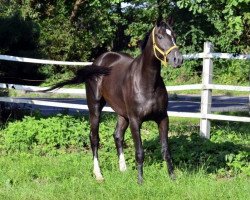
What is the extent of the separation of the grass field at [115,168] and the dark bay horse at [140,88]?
327 mm

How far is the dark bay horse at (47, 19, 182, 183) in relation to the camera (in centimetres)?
642

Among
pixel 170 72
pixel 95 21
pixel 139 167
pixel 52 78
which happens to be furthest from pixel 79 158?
pixel 95 21

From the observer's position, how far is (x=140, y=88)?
6707 mm

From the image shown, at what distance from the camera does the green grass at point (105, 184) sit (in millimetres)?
5953

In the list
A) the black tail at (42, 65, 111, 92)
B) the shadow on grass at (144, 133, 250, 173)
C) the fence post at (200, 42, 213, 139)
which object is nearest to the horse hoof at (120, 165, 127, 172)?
the shadow on grass at (144, 133, 250, 173)

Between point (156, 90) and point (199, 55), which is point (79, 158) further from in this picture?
point (199, 55)

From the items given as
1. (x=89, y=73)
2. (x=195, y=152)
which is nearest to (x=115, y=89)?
(x=89, y=73)

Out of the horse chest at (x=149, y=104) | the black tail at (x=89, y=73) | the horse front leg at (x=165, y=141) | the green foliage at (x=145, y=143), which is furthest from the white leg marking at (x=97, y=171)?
the black tail at (x=89, y=73)

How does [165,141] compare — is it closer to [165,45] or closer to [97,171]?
[97,171]

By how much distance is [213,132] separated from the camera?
1034cm

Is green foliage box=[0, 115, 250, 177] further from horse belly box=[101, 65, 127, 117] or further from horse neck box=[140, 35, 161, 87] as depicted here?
horse neck box=[140, 35, 161, 87]

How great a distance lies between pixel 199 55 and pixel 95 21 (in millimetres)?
22068

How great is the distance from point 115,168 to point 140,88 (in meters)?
1.60

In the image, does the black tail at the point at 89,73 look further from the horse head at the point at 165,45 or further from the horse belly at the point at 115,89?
the horse head at the point at 165,45
